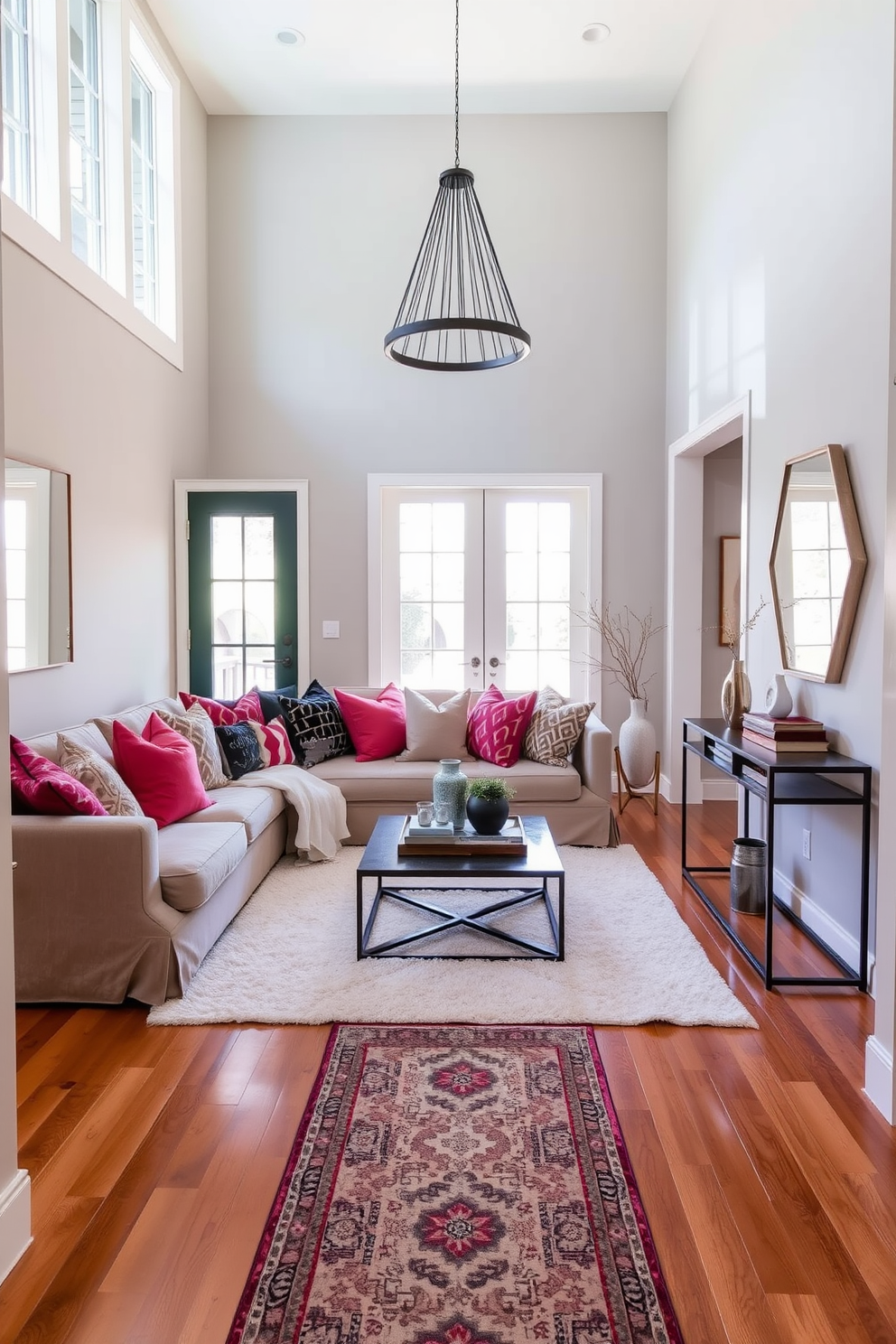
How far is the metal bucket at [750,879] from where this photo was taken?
368cm

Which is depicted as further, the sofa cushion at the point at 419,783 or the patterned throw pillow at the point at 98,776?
the sofa cushion at the point at 419,783

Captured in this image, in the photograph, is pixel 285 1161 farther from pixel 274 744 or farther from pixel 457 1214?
pixel 274 744

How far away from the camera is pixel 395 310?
19.3ft

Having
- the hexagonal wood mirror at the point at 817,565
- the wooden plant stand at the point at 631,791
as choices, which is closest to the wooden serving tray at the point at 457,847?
the hexagonal wood mirror at the point at 817,565

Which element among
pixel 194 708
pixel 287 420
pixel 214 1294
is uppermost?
pixel 287 420

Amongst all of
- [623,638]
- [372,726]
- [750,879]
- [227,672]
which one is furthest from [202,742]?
[623,638]

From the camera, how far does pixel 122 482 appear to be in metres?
4.63

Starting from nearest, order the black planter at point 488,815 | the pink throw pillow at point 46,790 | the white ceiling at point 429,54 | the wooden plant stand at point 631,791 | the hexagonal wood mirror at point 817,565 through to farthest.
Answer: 1. the pink throw pillow at point 46,790
2. the hexagonal wood mirror at point 817,565
3. the black planter at point 488,815
4. the white ceiling at point 429,54
5. the wooden plant stand at point 631,791

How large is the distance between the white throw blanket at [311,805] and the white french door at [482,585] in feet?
5.27

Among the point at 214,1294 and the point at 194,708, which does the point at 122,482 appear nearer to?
the point at 194,708

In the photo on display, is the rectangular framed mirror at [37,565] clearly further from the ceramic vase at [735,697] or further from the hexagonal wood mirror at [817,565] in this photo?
the hexagonal wood mirror at [817,565]

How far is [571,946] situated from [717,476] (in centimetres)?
378

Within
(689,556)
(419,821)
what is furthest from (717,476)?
(419,821)

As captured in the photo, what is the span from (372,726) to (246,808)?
139 centimetres
